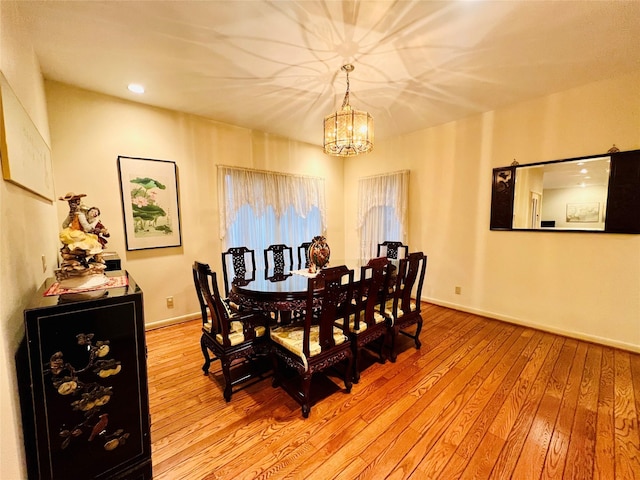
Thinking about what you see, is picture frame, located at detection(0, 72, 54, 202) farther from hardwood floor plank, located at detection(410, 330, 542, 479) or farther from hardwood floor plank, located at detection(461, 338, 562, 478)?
hardwood floor plank, located at detection(461, 338, 562, 478)

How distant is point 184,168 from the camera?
11.3 feet

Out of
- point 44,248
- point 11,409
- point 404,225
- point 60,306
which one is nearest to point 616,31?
point 404,225

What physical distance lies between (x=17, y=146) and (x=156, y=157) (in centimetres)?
212

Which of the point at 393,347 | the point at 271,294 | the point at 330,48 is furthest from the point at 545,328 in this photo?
the point at 330,48

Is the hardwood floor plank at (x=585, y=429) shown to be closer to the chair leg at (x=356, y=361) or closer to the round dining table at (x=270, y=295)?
the chair leg at (x=356, y=361)

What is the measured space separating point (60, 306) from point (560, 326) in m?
4.50

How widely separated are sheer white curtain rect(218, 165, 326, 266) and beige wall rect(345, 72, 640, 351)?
1.65m

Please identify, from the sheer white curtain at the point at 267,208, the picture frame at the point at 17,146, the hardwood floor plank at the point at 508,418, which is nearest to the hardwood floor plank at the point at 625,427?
the hardwood floor plank at the point at 508,418

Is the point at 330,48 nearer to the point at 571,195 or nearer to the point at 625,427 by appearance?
the point at 571,195

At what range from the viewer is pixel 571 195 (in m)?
2.92

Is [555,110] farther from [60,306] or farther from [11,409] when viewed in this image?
[11,409]

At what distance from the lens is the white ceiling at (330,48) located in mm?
1737

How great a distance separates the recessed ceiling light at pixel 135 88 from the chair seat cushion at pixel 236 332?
259 centimetres

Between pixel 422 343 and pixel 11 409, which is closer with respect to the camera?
pixel 11 409
